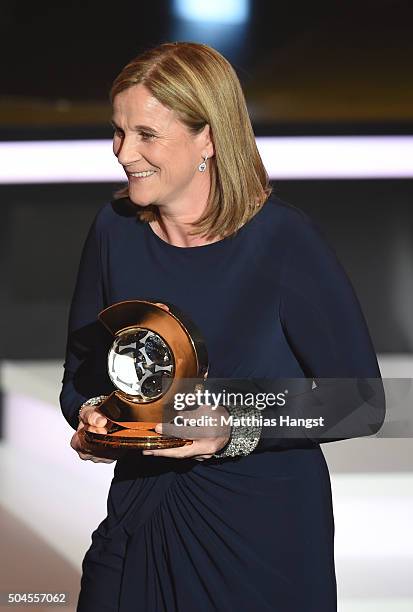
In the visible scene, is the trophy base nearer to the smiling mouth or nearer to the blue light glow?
the smiling mouth

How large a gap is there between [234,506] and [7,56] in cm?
158

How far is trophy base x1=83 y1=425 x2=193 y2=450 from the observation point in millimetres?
1158

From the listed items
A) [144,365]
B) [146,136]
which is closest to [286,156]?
[146,136]

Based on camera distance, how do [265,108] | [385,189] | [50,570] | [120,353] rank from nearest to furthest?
[120,353], [50,570], [265,108], [385,189]

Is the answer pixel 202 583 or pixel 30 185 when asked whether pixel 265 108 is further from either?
pixel 30 185

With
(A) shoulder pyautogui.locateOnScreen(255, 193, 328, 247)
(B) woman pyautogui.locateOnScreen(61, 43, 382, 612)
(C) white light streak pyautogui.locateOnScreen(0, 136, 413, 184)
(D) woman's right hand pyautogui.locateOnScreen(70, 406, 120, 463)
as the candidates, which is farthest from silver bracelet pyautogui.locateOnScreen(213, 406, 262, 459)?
(C) white light streak pyautogui.locateOnScreen(0, 136, 413, 184)

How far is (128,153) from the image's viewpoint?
1281 millimetres

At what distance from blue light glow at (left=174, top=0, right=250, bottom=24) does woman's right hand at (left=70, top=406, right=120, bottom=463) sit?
1.29 m

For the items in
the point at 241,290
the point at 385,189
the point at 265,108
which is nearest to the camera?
the point at 241,290

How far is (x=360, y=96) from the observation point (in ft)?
8.16

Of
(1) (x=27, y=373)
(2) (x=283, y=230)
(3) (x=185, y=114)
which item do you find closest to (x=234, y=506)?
(2) (x=283, y=230)

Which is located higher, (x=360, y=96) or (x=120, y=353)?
(x=360, y=96)

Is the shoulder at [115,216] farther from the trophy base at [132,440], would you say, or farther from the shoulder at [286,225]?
the trophy base at [132,440]

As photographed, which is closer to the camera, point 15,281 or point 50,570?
point 50,570
